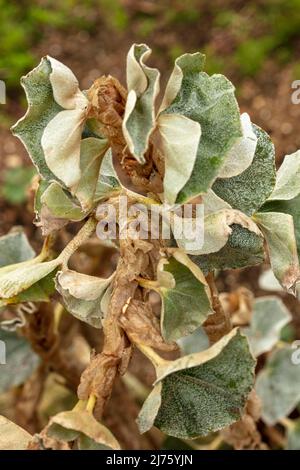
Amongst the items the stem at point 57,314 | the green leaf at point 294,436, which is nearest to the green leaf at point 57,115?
the stem at point 57,314

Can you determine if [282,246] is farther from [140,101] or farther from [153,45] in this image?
[153,45]

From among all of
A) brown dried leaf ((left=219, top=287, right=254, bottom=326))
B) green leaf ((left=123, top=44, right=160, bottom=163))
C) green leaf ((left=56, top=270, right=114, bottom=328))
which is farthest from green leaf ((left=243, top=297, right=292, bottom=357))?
green leaf ((left=123, top=44, right=160, bottom=163))

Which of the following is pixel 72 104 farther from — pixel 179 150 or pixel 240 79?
pixel 240 79

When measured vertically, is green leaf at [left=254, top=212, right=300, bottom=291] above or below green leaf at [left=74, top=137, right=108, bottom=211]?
below

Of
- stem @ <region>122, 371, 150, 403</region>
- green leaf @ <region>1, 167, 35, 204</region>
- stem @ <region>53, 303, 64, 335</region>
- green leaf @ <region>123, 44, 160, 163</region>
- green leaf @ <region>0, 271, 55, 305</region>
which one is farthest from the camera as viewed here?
green leaf @ <region>1, 167, 35, 204</region>

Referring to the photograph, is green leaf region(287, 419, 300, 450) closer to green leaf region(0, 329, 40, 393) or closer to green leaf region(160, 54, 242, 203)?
green leaf region(0, 329, 40, 393)

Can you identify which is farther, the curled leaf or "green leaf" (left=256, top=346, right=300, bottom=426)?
"green leaf" (left=256, top=346, right=300, bottom=426)
